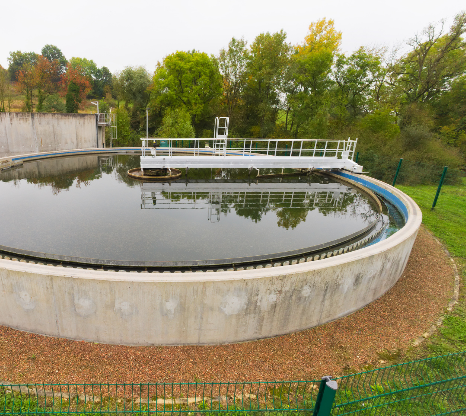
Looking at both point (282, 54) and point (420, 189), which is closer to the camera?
point (420, 189)

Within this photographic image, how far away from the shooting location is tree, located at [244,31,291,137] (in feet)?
89.6

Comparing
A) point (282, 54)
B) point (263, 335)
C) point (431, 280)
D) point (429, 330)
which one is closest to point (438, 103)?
point (282, 54)

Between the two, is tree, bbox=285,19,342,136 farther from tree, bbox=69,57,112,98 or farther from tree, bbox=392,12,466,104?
tree, bbox=69,57,112,98

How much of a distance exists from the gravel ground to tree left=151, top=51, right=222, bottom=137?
1022 inches

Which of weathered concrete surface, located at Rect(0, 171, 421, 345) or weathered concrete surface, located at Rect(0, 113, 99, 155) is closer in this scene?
weathered concrete surface, located at Rect(0, 171, 421, 345)

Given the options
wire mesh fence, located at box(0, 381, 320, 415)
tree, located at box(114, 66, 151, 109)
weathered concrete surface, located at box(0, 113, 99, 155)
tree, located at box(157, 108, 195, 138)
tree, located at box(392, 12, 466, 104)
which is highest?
tree, located at box(392, 12, 466, 104)

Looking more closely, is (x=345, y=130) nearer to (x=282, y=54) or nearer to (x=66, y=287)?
(x=282, y=54)

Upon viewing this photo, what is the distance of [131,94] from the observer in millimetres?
33188

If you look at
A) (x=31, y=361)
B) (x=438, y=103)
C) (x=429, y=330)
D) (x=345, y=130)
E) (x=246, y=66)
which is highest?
(x=246, y=66)

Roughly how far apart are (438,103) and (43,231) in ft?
108

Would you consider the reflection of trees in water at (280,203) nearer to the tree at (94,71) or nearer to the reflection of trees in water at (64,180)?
the reflection of trees in water at (64,180)

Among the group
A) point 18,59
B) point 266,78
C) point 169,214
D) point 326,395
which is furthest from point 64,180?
point 18,59

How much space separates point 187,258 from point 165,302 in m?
1.63

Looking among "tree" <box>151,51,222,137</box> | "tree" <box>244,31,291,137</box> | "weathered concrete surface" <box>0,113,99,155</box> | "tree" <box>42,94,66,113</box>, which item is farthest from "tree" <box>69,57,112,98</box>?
"weathered concrete surface" <box>0,113,99,155</box>
